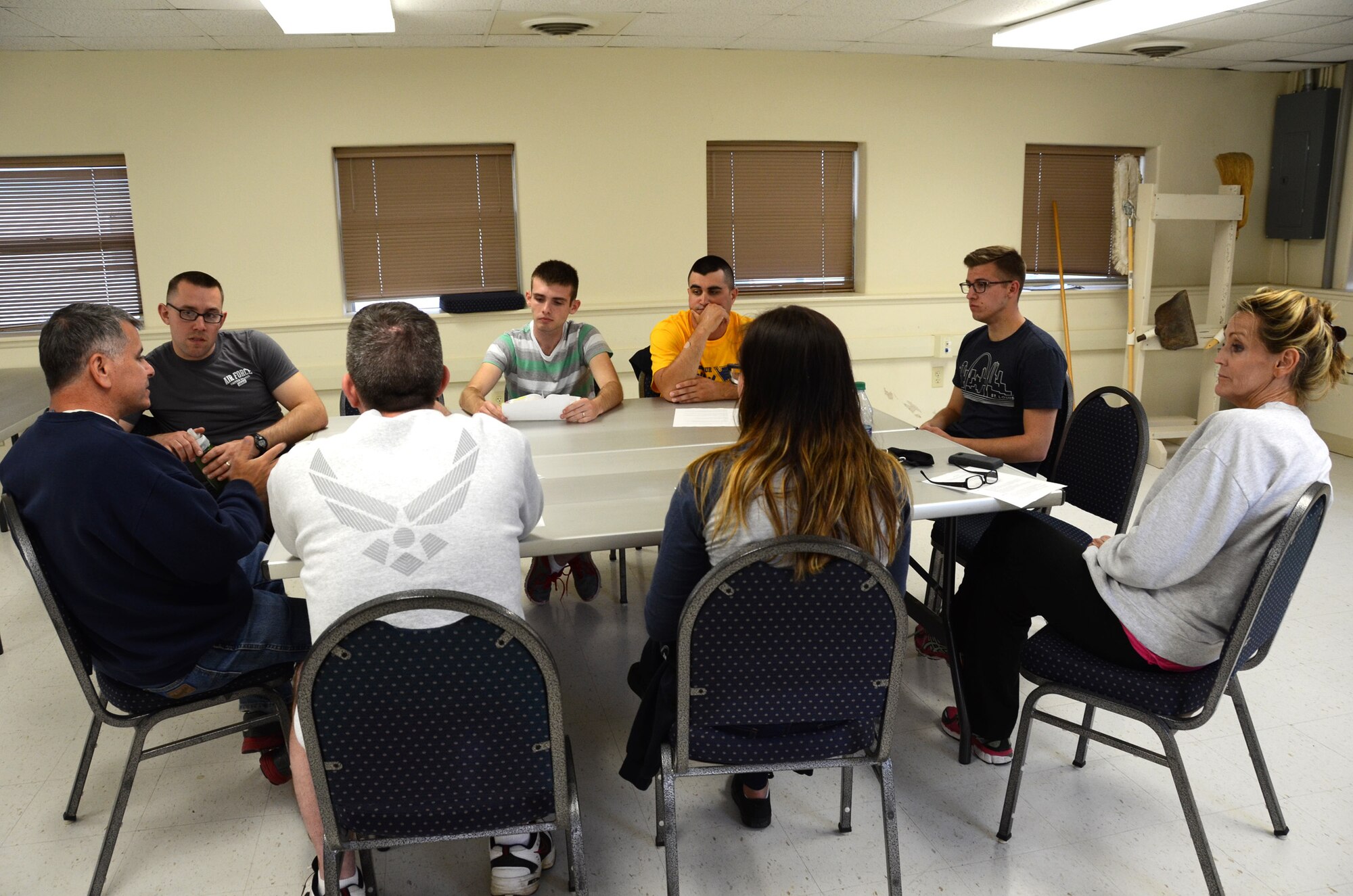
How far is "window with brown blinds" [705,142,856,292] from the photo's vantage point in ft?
17.5

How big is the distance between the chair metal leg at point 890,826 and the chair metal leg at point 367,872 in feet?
3.16

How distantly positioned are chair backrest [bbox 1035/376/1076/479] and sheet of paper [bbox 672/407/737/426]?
36.7 inches

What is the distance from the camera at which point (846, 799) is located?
81.0 inches

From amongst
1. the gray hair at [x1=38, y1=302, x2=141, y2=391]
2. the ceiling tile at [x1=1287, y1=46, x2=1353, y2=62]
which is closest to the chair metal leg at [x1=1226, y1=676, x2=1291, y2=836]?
the gray hair at [x1=38, y1=302, x2=141, y2=391]

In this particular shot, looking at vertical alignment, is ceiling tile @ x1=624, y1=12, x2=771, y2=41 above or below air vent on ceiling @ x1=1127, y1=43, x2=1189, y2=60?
above

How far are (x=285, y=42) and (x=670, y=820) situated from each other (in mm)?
4264

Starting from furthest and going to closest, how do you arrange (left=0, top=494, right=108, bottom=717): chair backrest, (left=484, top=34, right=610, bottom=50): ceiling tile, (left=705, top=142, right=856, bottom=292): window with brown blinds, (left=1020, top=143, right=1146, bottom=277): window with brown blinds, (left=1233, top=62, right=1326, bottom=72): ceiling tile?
(left=1020, top=143, right=1146, bottom=277): window with brown blinds < (left=1233, top=62, right=1326, bottom=72): ceiling tile < (left=705, top=142, right=856, bottom=292): window with brown blinds < (left=484, top=34, right=610, bottom=50): ceiling tile < (left=0, top=494, right=108, bottom=717): chair backrest

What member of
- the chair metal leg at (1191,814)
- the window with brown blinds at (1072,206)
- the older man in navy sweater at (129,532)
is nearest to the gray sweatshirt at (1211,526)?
the chair metal leg at (1191,814)

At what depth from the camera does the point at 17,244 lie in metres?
4.77

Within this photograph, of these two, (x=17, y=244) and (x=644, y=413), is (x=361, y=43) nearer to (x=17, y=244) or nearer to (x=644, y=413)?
(x=17, y=244)

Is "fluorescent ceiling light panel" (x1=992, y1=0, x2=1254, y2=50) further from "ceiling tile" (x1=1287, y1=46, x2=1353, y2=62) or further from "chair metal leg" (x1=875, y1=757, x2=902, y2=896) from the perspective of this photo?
"chair metal leg" (x1=875, y1=757, x2=902, y2=896)

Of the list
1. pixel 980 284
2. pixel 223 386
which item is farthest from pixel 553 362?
A: pixel 980 284

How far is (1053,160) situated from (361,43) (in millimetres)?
3974

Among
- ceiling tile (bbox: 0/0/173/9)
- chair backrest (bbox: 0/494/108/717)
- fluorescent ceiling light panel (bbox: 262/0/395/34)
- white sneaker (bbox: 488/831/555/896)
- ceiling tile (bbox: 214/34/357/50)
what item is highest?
ceiling tile (bbox: 214/34/357/50)
